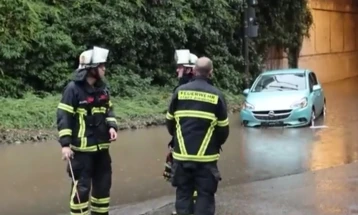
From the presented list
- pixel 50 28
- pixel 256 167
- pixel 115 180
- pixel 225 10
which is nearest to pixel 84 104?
pixel 115 180

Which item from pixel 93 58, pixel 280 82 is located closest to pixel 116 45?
pixel 280 82

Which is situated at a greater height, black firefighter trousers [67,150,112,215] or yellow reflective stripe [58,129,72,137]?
yellow reflective stripe [58,129,72,137]

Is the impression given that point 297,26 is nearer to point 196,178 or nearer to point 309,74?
point 309,74

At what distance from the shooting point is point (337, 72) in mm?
38438

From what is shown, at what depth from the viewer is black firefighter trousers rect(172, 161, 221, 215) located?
21.5 feet

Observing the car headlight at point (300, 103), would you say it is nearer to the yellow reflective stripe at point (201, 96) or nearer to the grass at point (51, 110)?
the grass at point (51, 110)

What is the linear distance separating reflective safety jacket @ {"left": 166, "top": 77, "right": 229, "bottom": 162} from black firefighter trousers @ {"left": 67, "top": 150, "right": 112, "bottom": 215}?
2.58ft

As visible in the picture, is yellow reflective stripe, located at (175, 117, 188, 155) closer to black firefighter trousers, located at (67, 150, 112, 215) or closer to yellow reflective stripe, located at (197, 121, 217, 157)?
yellow reflective stripe, located at (197, 121, 217, 157)

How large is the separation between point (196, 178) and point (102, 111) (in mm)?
1129

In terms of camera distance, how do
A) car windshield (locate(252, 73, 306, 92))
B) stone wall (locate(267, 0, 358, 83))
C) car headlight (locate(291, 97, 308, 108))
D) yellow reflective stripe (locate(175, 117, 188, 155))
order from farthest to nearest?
stone wall (locate(267, 0, 358, 83)), car windshield (locate(252, 73, 306, 92)), car headlight (locate(291, 97, 308, 108)), yellow reflective stripe (locate(175, 117, 188, 155))

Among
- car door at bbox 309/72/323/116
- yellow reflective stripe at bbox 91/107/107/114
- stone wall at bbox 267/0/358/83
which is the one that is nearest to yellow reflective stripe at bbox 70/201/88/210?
yellow reflective stripe at bbox 91/107/107/114

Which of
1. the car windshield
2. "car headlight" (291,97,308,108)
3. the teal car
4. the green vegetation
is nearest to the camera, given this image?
the teal car

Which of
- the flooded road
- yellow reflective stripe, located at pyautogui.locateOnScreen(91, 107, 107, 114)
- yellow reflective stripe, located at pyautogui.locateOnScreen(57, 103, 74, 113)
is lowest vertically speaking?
the flooded road

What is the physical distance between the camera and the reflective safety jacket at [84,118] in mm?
6629
